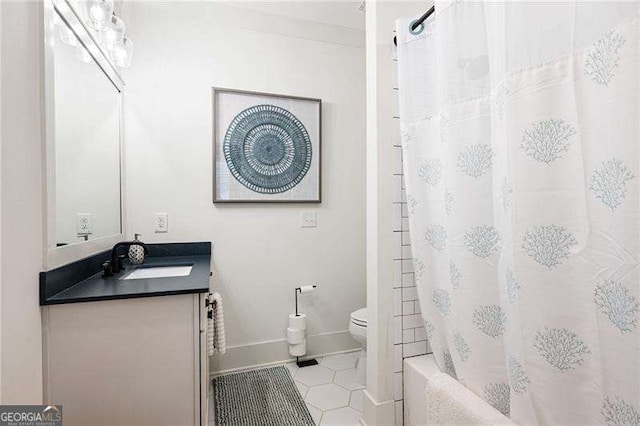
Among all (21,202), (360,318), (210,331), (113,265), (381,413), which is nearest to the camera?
(21,202)

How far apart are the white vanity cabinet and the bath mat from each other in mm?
450

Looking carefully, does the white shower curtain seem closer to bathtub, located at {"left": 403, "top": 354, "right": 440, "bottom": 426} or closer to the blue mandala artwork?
→ bathtub, located at {"left": 403, "top": 354, "right": 440, "bottom": 426}

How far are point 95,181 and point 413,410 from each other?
1.87m

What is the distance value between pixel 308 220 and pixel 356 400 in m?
1.19

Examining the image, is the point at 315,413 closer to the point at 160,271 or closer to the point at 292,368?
the point at 292,368

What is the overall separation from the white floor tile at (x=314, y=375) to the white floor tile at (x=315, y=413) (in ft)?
0.79

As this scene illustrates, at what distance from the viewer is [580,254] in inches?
29.0

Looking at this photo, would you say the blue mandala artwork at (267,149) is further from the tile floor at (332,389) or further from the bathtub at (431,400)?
the bathtub at (431,400)

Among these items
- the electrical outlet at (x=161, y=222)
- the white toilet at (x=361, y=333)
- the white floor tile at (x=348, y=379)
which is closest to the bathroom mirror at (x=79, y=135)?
the electrical outlet at (x=161, y=222)

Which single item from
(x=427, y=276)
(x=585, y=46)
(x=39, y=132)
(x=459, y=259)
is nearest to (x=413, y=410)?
(x=427, y=276)

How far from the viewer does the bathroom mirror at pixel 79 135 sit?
1.19m

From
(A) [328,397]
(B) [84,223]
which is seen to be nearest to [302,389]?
(A) [328,397]

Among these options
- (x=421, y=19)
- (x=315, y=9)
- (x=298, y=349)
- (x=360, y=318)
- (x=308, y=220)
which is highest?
(x=315, y=9)

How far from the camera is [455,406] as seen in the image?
1.06 m
